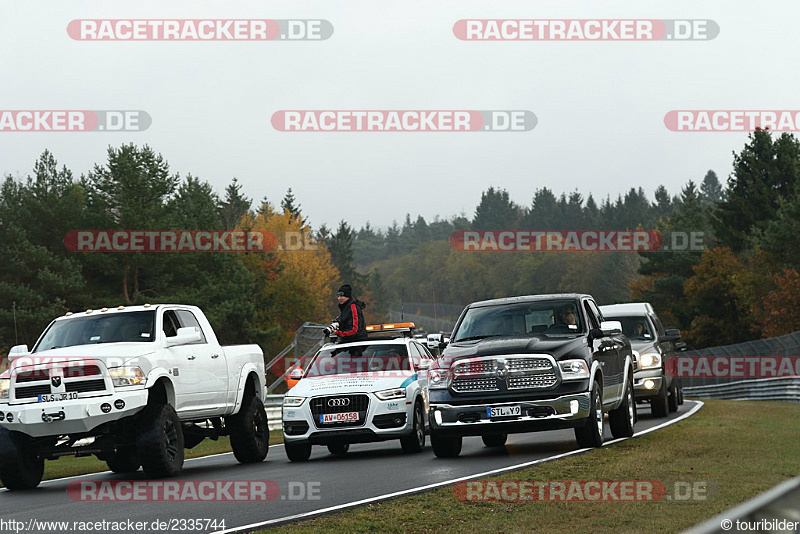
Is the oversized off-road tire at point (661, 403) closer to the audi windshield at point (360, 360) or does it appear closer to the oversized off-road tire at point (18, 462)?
the audi windshield at point (360, 360)

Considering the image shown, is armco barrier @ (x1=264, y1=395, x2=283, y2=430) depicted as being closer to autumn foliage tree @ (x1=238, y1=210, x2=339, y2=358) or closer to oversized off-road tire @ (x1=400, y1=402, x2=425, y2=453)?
oversized off-road tire @ (x1=400, y1=402, x2=425, y2=453)

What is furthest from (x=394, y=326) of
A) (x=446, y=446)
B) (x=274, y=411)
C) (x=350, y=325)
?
(x=274, y=411)

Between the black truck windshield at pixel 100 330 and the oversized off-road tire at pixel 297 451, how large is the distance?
2.96 metres

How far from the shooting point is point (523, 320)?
16203mm

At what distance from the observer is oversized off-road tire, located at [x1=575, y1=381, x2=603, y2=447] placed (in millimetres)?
15117

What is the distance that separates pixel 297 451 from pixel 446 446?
239cm

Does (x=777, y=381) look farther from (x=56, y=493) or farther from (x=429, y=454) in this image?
(x=56, y=493)

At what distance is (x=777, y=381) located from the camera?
39844mm

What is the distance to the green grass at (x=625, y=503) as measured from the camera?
9102 millimetres

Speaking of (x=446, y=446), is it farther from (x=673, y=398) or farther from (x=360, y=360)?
(x=673, y=398)

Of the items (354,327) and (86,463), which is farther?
(86,463)

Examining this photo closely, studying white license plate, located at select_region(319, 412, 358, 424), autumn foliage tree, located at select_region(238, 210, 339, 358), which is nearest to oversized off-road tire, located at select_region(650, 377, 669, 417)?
white license plate, located at select_region(319, 412, 358, 424)

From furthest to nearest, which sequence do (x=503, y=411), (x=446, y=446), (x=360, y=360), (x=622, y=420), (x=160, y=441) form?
1. (x=360, y=360)
2. (x=622, y=420)
3. (x=446, y=446)
4. (x=503, y=411)
5. (x=160, y=441)

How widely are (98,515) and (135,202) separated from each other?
60.1 metres
